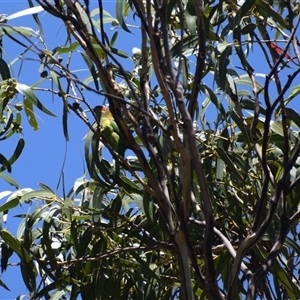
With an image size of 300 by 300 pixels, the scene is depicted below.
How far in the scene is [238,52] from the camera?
5.06 feet

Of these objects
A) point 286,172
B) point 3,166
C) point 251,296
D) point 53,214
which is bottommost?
point 251,296

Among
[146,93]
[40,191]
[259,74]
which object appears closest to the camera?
[146,93]

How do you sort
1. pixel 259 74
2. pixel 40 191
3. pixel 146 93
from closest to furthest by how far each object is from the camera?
pixel 146 93, pixel 40 191, pixel 259 74

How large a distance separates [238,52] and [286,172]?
0.46 m

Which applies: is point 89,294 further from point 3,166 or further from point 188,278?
point 188,278

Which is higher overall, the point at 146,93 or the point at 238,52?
the point at 238,52

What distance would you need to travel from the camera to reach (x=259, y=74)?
1767mm

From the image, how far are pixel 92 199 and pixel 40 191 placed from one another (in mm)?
142

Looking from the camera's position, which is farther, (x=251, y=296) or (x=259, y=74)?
(x=259, y=74)

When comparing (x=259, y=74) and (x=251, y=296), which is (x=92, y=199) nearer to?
(x=259, y=74)

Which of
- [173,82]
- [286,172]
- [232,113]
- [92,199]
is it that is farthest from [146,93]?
[92,199]

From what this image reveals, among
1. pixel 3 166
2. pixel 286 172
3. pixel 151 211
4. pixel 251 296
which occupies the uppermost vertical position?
pixel 3 166

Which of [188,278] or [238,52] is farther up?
[238,52]

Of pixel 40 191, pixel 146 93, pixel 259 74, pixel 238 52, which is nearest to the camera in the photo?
pixel 146 93
